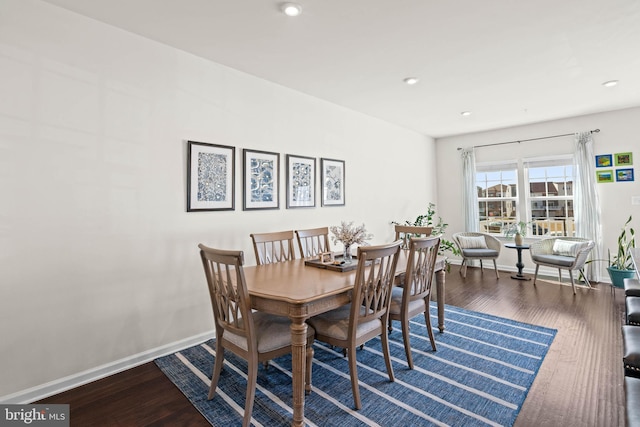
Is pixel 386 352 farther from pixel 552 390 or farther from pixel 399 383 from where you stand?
pixel 552 390

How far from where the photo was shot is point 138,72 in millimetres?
2561

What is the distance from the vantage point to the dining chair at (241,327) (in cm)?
175

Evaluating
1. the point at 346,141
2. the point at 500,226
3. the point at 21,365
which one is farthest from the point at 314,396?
the point at 500,226

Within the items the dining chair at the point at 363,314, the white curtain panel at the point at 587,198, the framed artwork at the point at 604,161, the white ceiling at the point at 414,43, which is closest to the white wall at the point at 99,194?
the white ceiling at the point at 414,43

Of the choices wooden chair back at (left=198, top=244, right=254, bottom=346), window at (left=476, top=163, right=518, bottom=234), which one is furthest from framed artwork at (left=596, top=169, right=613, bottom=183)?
wooden chair back at (left=198, top=244, right=254, bottom=346)

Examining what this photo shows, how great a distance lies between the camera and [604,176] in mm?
4840

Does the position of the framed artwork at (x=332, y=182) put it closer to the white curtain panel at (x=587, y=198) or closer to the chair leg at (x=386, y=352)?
the chair leg at (x=386, y=352)

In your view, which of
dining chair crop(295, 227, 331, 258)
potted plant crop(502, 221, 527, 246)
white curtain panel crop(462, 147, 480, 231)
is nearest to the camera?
dining chair crop(295, 227, 331, 258)

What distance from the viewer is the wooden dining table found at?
1747 mm

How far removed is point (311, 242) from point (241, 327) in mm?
1542

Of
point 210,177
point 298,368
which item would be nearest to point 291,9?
point 210,177

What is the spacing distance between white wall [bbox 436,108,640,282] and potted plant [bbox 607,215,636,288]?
0.33ft

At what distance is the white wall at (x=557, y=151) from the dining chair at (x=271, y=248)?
4503 mm

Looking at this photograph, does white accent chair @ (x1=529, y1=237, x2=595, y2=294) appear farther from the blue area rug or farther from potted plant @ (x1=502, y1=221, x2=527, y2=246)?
the blue area rug
